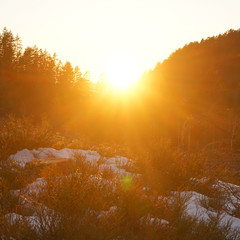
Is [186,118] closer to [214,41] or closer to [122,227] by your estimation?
[214,41]

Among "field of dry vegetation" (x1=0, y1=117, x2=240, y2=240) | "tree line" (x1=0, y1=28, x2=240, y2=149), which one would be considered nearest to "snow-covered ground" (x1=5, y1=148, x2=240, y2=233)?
"field of dry vegetation" (x1=0, y1=117, x2=240, y2=240)

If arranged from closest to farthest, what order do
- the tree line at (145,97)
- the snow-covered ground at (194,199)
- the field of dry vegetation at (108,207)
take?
the field of dry vegetation at (108,207) < the snow-covered ground at (194,199) < the tree line at (145,97)

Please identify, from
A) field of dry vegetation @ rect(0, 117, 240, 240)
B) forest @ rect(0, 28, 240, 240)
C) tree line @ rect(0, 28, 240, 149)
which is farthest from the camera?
tree line @ rect(0, 28, 240, 149)

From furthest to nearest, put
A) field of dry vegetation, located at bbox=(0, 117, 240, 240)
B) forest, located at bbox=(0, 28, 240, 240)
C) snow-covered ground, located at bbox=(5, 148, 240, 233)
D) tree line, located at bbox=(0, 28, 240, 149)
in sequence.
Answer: tree line, located at bbox=(0, 28, 240, 149) → snow-covered ground, located at bbox=(5, 148, 240, 233) → forest, located at bbox=(0, 28, 240, 240) → field of dry vegetation, located at bbox=(0, 117, 240, 240)

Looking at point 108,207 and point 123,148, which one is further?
point 123,148

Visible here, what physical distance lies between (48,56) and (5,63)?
1169 cm

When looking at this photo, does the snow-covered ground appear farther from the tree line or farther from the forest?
the tree line

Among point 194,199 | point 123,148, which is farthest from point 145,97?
point 194,199

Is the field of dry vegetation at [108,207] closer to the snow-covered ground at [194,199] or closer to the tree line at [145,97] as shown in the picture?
the snow-covered ground at [194,199]

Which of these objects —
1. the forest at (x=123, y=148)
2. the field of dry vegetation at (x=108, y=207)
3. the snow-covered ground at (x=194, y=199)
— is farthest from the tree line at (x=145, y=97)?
the field of dry vegetation at (x=108, y=207)

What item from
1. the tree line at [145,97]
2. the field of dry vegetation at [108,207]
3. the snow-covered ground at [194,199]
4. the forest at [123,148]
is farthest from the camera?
the tree line at [145,97]

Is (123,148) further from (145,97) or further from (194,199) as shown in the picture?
(145,97)

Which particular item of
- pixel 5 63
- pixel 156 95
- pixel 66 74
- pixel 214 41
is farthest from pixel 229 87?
pixel 5 63

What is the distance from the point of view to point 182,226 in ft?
8.73
